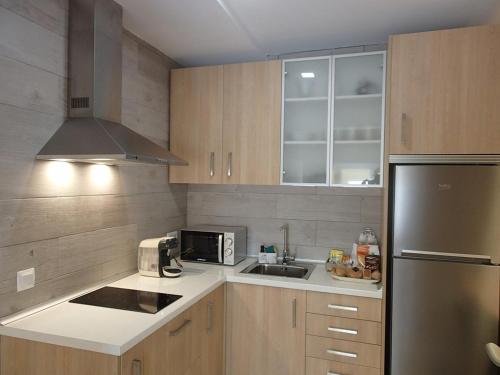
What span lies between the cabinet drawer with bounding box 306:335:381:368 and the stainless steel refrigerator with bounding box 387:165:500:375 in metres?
0.10

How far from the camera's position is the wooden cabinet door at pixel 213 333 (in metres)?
2.01

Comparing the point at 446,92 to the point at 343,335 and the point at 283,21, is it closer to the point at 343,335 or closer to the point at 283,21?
the point at 283,21

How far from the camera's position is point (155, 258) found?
2166 millimetres

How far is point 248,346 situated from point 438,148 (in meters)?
1.62

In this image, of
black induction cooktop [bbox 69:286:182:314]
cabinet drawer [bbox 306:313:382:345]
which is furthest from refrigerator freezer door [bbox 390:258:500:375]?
black induction cooktop [bbox 69:286:182:314]

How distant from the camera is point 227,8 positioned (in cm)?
188

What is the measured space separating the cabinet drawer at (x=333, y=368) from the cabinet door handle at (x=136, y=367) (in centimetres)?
109

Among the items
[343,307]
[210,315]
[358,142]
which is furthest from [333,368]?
[358,142]

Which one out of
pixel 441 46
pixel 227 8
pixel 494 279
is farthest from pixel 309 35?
pixel 494 279

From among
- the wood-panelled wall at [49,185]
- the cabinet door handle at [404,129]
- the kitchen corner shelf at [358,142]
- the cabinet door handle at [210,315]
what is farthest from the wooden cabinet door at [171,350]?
the cabinet door handle at [404,129]

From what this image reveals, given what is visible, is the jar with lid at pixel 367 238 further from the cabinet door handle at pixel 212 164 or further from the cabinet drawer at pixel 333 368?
the cabinet door handle at pixel 212 164

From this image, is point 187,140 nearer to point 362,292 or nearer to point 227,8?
point 227,8

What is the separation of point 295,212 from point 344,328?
3.00 ft

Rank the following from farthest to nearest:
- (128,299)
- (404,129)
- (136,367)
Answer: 1. (404,129)
2. (128,299)
3. (136,367)
